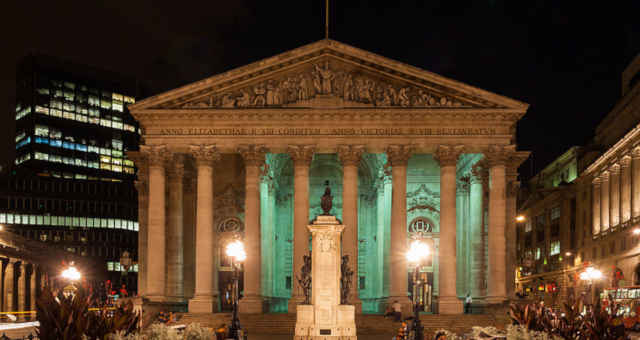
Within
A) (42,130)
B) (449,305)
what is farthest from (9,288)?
(42,130)

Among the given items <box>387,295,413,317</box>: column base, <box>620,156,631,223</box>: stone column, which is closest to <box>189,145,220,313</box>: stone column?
<box>387,295,413,317</box>: column base

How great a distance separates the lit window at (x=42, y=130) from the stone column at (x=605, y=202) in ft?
311

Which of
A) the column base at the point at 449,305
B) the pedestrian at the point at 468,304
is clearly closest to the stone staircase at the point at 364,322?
the column base at the point at 449,305

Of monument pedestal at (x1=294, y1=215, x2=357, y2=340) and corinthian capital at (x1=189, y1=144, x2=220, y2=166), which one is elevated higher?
corinthian capital at (x1=189, y1=144, x2=220, y2=166)

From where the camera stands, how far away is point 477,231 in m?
53.4

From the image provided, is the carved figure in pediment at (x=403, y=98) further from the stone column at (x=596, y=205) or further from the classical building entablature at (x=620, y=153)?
the stone column at (x=596, y=205)

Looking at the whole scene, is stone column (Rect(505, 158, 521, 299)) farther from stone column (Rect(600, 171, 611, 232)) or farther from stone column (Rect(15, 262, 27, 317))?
stone column (Rect(15, 262, 27, 317))

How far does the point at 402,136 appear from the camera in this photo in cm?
5038

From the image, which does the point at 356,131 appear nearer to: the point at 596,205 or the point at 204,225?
the point at 204,225

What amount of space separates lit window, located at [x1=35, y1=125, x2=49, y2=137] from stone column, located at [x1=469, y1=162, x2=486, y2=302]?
95293 millimetres

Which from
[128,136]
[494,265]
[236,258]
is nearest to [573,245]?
[494,265]

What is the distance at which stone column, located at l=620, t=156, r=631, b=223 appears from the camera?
61.2 m

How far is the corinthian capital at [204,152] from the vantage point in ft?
167

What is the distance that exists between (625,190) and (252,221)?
1264 inches
